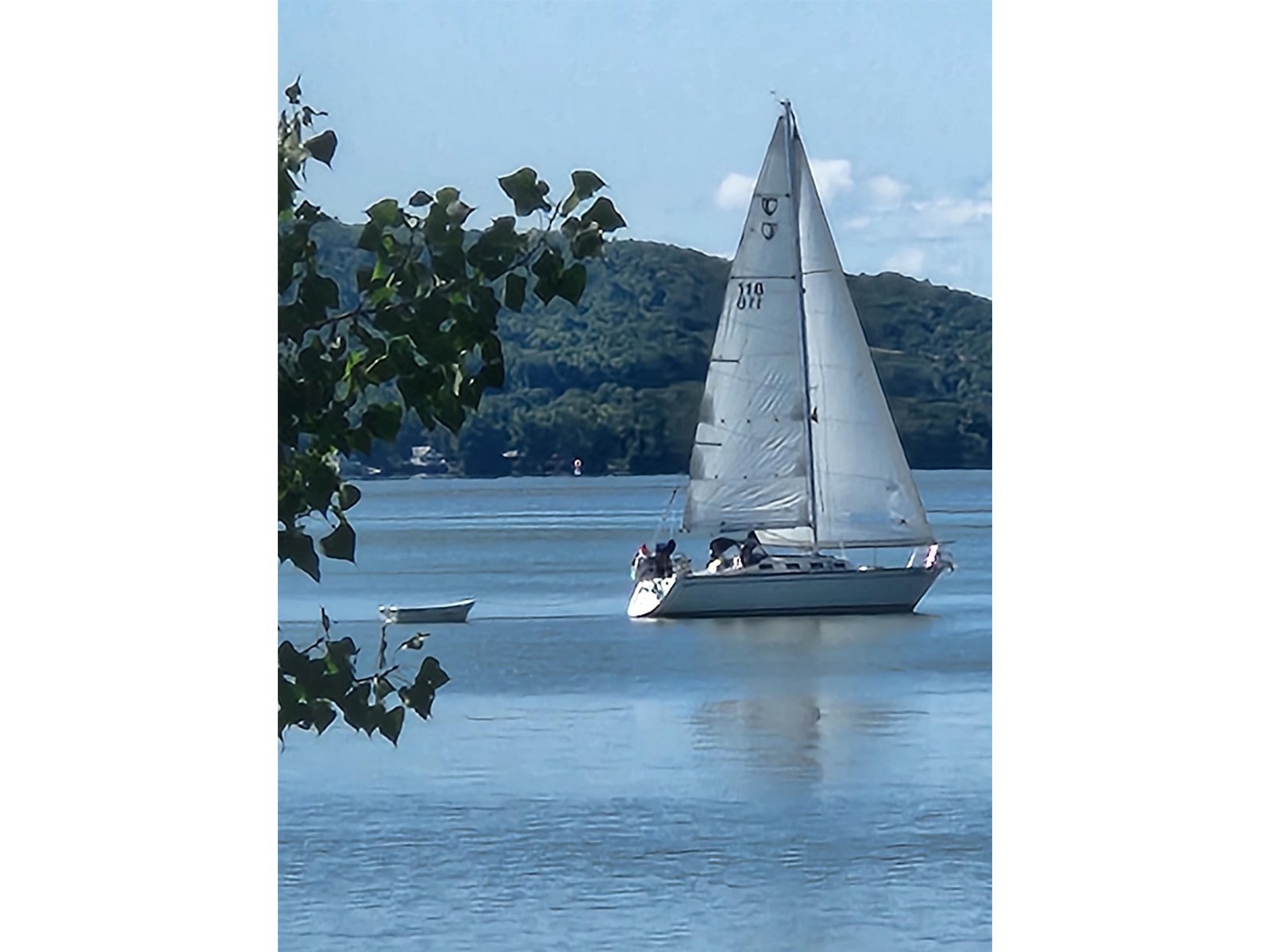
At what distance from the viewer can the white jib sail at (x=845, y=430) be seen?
21.4ft

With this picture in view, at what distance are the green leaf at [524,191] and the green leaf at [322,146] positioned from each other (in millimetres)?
152

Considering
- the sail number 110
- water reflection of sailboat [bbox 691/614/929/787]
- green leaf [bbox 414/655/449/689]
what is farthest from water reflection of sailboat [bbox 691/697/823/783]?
green leaf [bbox 414/655/449/689]

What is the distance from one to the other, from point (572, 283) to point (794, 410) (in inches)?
219

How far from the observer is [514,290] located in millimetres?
1716

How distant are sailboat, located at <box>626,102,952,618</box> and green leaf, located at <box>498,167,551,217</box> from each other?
4.26m

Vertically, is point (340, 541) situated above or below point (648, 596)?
above

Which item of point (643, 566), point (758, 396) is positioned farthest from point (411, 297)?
point (643, 566)

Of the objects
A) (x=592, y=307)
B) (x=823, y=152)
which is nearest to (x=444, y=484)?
(x=592, y=307)

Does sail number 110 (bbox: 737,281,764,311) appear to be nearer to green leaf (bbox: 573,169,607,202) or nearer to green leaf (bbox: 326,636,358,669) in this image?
green leaf (bbox: 326,636,358,669)

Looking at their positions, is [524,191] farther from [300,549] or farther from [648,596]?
[648,596]

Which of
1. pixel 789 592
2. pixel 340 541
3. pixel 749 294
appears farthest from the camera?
pixel 789 592

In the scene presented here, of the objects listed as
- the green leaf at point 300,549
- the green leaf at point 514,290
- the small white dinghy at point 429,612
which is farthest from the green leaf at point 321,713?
the small white dinghy at point 429,612
